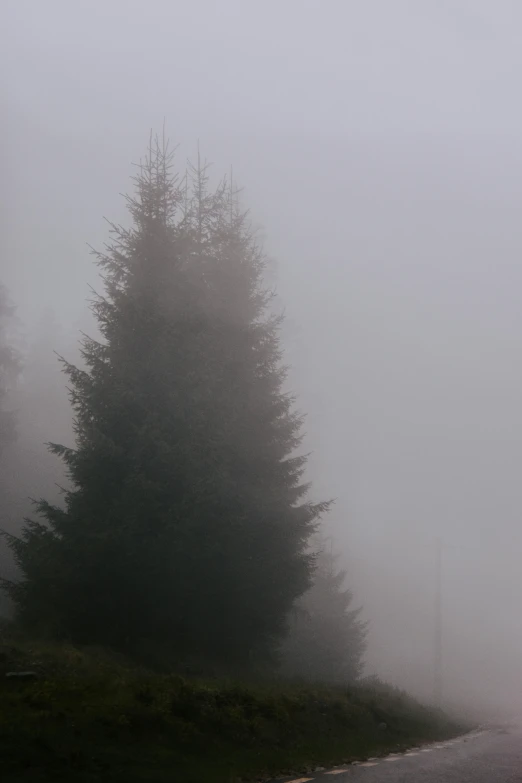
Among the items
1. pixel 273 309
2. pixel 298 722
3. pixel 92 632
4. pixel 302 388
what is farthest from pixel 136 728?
pixel 302 388

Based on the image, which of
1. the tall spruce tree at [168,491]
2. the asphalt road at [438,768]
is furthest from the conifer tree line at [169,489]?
the asphalt road at [438,768]

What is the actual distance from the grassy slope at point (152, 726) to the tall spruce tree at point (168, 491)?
99.9 inches

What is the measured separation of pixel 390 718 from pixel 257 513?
6.09m

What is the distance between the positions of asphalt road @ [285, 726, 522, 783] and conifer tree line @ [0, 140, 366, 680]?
5.54m

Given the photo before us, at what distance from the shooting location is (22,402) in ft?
178

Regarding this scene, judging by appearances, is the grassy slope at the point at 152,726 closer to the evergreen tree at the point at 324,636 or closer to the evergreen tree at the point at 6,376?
the evergreen tree at the point at 324,636

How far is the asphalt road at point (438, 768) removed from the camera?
10461 millimetres

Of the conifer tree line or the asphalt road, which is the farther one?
the conifer tree line

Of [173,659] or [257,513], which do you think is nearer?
[173,659]

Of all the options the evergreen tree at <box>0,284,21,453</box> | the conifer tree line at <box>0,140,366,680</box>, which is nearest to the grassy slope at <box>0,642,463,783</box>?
the conifer tree line at <box>0,140,366,680</box>

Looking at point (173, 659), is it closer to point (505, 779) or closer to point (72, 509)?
point (72, 509)

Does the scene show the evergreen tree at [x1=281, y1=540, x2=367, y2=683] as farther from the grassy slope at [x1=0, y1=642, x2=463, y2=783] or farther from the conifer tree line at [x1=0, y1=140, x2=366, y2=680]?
the grassy slope at [x1=0, y1=642, x2=463, y2=783]

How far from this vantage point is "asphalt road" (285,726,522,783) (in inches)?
412

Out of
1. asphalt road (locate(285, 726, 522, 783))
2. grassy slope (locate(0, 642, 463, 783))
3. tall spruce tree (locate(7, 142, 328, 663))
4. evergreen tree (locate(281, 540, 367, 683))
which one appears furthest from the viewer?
evergreen tree (locate(281, 540, 367, 683))
